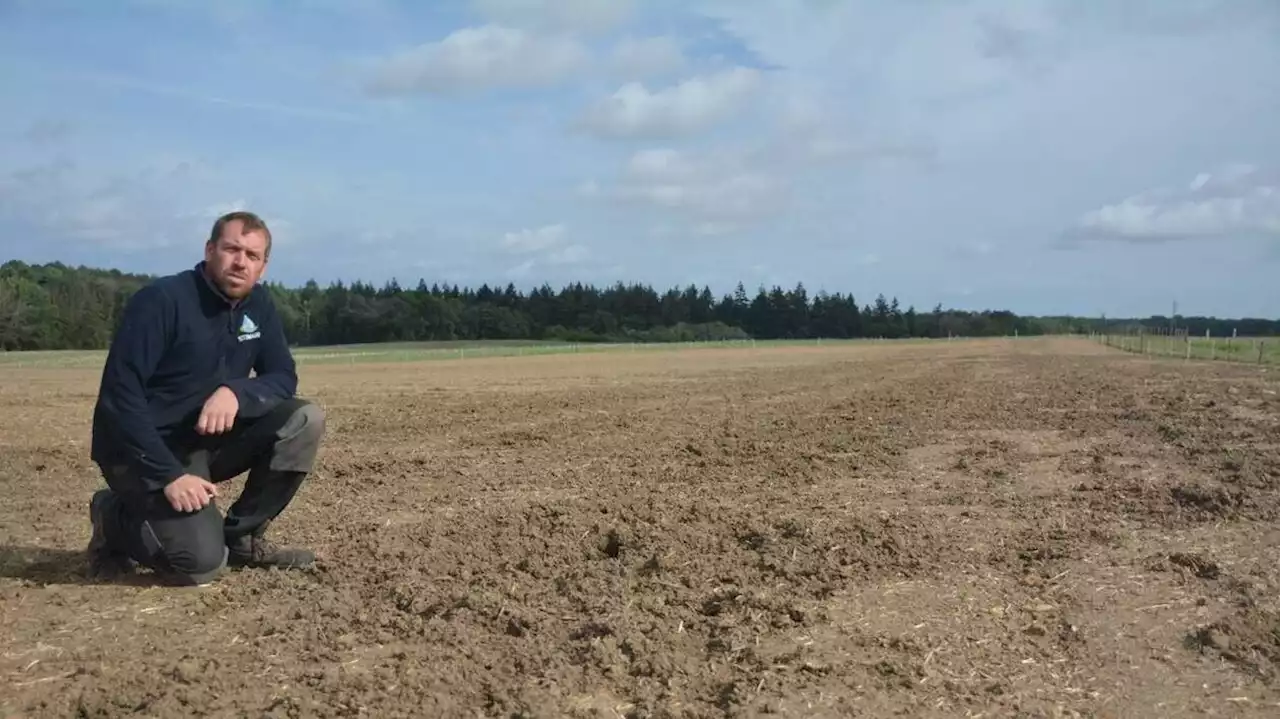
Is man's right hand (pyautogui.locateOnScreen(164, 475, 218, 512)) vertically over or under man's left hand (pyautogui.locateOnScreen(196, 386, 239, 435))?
under

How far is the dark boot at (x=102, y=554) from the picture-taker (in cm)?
459

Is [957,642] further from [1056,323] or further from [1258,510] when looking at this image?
[1056,323]

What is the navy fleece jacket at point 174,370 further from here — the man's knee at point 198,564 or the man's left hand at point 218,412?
the man's knee at point 198,564

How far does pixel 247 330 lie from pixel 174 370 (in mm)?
443

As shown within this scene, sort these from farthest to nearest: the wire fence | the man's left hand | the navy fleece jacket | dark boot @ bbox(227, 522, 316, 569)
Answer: the wire fence < dark boot @ bbox(227, 522, 316, 569) < the man's left hand < the navy fleece jacket

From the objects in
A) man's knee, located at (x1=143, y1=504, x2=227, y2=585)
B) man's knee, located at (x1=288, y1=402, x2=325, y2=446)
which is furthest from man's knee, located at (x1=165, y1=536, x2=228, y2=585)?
man's knee, located at (x1=288, y1=402, x2=325, y2=446)

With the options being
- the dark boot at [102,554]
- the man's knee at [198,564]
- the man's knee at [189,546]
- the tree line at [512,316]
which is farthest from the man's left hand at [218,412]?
the tree line at [512,316]

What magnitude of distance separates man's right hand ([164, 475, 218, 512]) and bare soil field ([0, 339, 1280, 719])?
1.41 feet

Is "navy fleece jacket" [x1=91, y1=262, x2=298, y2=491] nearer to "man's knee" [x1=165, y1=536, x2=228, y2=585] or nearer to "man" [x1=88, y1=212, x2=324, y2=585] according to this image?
"man" [x1=88, y1=212, x2=324, y2=585]

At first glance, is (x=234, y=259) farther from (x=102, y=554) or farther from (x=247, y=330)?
(x=102, y=554)

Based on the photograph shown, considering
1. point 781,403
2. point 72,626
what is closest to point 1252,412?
point 781,403

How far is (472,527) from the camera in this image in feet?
18.3

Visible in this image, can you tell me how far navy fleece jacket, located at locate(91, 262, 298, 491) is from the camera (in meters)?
4.13

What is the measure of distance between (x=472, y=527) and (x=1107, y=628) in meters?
3.25
